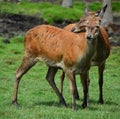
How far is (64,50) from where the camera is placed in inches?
491

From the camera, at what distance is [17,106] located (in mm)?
12688

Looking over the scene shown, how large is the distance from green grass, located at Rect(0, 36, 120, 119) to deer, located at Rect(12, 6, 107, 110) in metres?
0.58

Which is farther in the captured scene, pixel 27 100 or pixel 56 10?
pixel 56 10

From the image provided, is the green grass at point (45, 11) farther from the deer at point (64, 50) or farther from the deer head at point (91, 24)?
the deer head at point (91, 24)

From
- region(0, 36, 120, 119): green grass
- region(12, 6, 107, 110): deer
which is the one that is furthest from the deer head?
region(0, 36, 120, 119): green grass

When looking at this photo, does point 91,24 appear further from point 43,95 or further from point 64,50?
point 43,95

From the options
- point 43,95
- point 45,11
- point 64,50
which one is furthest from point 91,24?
point 45,11

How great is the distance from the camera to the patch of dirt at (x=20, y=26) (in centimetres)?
3203

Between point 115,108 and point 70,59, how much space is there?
176cm

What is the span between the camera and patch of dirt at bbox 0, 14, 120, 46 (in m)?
32.0

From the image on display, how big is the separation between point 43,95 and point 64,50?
3.34 m

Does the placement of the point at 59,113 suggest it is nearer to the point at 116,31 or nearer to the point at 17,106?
the point at 17,106

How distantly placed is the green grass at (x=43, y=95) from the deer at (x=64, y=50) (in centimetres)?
58

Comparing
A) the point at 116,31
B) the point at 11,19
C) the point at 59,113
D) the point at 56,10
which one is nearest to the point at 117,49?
A: the point at 116,31
